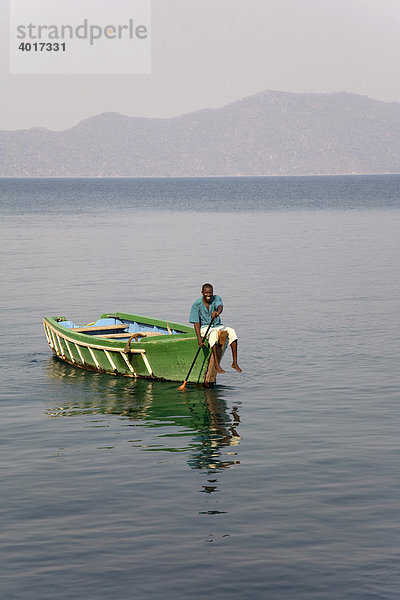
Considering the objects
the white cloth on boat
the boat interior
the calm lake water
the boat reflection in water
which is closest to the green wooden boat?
the boat interior

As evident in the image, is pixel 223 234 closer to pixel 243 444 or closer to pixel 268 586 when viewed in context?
pixel 243 444

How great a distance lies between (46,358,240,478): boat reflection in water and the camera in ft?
62.8

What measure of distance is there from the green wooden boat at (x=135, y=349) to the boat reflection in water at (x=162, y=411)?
31 cm

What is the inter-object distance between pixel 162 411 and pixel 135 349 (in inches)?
127

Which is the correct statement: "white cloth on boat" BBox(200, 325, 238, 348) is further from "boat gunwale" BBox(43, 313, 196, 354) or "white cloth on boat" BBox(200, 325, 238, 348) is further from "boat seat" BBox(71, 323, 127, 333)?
"boat seat" BBox(71, 323, 127, 333)

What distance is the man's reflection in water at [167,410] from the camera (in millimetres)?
19023

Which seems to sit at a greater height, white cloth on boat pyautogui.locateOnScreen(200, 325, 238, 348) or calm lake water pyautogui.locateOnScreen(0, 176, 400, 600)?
white cloth on boat pyautogui.locateOnScreen(200, 325, 238, 348)

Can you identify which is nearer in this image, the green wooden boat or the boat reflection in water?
the boat reflection in water

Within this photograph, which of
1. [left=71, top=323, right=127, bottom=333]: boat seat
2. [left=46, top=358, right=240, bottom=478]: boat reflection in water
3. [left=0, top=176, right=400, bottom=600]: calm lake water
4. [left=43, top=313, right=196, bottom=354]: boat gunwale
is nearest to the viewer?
[left=0, top=176, right=400, bottom=600]: calm lake water

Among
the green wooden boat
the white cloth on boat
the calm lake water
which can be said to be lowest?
the calm lake water

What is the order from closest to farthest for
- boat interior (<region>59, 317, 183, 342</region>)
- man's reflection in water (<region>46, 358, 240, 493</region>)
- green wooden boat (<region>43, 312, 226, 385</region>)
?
man's reflection in water (<region>46, 358, 240, 493</region>)
green wooden boat (<region>43, 312, 226, 385</region>)
boat interior (<region>59, 317, 183, 342</region>)

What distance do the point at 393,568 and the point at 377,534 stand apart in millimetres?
1125

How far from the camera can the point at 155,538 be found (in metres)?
14.2

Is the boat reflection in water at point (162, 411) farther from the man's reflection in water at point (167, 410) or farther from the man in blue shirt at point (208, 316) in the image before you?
the man in blue shirt at point (208, 316)
